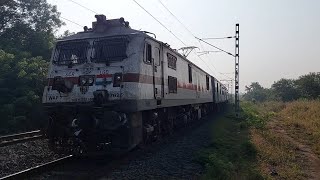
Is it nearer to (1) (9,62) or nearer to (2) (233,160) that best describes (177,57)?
(2) (233,160)

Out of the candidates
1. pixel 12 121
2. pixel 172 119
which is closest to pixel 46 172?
pixel 172 119

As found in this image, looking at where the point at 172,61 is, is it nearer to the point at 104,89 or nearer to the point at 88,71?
the point at 88,71

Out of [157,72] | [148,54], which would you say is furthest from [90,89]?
[157,72]

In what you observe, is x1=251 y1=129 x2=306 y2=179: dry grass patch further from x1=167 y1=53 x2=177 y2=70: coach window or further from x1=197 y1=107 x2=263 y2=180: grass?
x1=167 y1=53 x2=177 y2=70: coach window

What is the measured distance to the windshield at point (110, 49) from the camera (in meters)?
11.6

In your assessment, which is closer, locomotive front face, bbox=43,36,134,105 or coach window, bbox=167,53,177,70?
locomotive front face, bbox=43,36,134,105

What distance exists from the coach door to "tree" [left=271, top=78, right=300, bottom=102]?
75750 mm

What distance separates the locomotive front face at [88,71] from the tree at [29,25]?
60.4 feet

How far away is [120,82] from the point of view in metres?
11.0

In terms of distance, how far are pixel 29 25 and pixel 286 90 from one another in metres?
70.3

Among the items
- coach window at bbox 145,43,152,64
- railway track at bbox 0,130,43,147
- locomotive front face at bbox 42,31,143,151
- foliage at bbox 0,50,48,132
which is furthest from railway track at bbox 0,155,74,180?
foliage at bbox 0,50,48,132

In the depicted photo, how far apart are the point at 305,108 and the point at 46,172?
1584 inches

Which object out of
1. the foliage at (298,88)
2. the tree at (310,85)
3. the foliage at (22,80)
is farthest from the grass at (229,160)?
the tree at (310,85)

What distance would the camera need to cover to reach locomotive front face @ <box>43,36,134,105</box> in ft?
36.5
